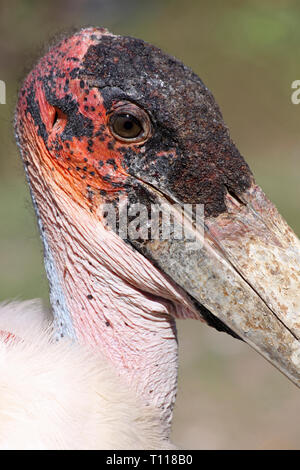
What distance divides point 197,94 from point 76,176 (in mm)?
622

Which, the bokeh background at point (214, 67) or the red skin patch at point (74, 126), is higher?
the bokeh background at point (214, 67)

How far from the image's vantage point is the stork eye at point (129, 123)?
258cm

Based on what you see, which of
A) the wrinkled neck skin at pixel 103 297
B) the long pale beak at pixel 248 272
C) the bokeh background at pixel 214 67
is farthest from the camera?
the bokeh background at pixel 214 67

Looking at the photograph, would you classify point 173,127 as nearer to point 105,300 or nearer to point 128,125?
point 128,125

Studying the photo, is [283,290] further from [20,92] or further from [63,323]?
[20,92]

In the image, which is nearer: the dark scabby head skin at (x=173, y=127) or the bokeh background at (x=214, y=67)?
the dark scabby head skin at (x=173, y=127)

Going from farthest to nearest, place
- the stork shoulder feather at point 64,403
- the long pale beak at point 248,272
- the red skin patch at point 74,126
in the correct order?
the red skin patch at point 74,126, the long pale beak at point 248,272, the stork shoulder feather at point 64,403

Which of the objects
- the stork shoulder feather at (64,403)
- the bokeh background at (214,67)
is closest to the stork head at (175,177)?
the stork shoulder feather at (64,403)

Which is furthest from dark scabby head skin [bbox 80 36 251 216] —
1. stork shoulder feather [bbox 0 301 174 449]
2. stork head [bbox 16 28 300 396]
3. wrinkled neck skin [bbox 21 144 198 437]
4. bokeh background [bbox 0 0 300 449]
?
bokeh background [bbox 0 0 300 449]

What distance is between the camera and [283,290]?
8.28 feet

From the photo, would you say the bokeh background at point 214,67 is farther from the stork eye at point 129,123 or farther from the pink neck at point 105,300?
the stork eye at point 129,123

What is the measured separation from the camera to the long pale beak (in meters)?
2.53

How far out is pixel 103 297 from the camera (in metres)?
2.87

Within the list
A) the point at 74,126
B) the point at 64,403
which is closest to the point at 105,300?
the point at 64,403
